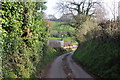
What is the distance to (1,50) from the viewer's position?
17.7 feet

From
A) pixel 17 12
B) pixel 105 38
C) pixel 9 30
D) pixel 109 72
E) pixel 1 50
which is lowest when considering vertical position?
pixel 109 72

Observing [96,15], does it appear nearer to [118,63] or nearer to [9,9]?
[118,63]

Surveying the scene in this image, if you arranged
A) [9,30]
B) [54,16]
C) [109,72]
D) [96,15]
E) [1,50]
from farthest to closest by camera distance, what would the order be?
1. [54,16]
2. [96,15]
3. [109,72]
4. [9,30]
5. [1,50]

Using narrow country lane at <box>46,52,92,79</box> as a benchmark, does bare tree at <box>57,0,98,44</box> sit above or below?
above

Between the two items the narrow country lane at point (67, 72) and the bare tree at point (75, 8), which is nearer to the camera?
the narrow country lane at point (67, 72)

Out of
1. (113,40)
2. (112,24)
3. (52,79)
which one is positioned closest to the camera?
(52,79)

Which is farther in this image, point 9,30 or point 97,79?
point 97,79

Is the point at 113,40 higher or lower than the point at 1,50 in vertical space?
lower

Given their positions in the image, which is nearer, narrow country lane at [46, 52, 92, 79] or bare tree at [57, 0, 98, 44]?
narrow country lane at [46, 52, 92, 79]

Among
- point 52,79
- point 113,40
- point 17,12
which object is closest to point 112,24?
point 113,40

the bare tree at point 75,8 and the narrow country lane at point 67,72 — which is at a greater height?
the bare tree at point 75,8

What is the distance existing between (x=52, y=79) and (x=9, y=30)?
5.63 meters

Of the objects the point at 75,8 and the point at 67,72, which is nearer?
the point at 67,72

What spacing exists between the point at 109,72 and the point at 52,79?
402 cm
